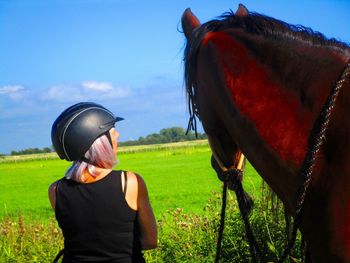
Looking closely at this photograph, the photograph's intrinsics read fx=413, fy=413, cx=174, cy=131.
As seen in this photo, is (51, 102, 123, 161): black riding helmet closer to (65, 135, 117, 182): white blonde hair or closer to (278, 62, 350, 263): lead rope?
(65, 135, 117, 182): white blonde hair

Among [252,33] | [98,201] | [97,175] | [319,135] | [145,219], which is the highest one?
[252,33]

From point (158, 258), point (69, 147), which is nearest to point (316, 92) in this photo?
point (69, 147)

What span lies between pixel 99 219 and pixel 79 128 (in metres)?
0.56

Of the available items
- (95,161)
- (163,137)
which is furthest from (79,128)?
(163,137)

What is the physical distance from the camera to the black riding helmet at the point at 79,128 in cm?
249

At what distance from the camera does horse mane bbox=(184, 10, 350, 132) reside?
1.85m

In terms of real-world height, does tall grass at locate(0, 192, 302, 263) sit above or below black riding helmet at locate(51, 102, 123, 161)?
below

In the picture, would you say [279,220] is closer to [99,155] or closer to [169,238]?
[169,238]

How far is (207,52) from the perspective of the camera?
2.09 metres

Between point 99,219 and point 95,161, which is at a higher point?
point 95,161

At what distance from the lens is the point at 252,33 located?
201 centimetres

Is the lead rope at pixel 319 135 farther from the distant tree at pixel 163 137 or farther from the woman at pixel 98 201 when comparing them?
the distant tree at pixel 163 137

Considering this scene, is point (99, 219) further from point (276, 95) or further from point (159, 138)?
point (159, 138)

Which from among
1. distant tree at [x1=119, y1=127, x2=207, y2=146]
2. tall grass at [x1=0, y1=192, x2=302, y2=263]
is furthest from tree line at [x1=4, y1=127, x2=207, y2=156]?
tall grass at [x1=0, y1=192, x2=302, y2=263]
